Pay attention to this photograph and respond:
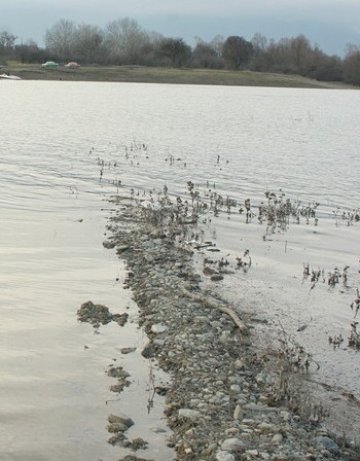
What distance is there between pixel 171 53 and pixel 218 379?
149283 millimetres

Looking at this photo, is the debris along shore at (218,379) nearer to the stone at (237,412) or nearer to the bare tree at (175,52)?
the stone at (237,412)

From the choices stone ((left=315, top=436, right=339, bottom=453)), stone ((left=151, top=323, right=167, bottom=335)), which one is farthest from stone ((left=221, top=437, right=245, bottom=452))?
stone ((left=151, top=323, right=167, bottom=335))

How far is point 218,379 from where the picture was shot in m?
6.41

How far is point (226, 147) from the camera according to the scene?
28344 mm

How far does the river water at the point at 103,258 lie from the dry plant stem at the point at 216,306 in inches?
24.9

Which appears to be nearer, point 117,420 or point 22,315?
point 117,420

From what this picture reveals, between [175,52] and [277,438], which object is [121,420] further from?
[175,52]

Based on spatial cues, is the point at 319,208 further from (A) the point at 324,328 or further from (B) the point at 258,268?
(A) the point at 324,328

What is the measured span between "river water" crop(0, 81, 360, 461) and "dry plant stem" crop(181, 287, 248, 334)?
0.63 metres

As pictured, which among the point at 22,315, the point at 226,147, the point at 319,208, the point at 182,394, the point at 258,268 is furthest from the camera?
the point at 226,147

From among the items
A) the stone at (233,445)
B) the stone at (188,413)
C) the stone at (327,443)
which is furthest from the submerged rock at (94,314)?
the stone at (327,443)

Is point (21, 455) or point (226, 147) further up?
point (226, 147)

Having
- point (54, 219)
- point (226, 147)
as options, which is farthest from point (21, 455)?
point (226, 147)

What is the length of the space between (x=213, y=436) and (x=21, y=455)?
5.47 feet
